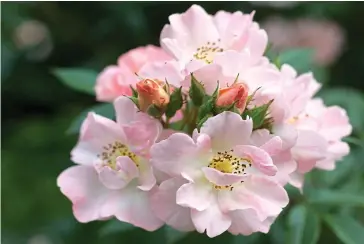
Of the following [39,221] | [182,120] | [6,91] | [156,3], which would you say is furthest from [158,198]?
[6,91]

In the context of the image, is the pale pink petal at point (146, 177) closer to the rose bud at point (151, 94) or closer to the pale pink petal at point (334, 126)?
the rose bud at point (151, 94)

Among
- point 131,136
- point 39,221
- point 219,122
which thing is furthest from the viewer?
point 39,221

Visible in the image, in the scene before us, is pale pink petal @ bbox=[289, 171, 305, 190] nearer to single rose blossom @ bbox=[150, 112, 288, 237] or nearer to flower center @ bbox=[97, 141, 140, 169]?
single rose blossom @ bbox=[150, 112, 288, 237]

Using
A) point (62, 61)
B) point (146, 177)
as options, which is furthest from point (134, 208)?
point (62, 61)

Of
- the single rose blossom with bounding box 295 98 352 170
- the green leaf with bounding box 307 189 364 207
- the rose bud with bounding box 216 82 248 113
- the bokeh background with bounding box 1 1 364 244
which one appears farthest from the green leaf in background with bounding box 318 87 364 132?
the rose bud with bounding box 216 82 248 113

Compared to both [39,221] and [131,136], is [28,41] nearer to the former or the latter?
[39,221]

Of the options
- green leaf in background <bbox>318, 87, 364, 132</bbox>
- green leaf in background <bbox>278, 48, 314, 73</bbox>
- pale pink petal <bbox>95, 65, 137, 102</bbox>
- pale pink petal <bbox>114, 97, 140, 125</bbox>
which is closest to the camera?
pale pink petal <bbox>114, 97, 140, 125</bbox>

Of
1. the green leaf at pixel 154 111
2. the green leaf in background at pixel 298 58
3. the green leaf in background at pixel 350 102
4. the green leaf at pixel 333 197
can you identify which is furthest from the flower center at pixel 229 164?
the green leaf in background at pixel 350 102
